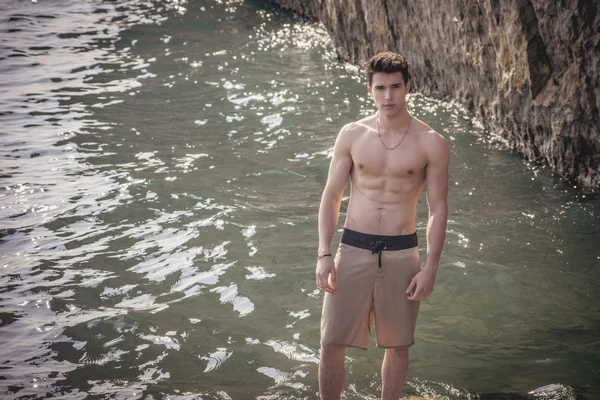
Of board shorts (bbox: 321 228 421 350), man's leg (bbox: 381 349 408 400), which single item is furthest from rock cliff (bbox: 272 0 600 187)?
man's leg (bbox: 381 349 408 400)

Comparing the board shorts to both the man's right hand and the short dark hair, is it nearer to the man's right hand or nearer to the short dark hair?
the man's right hand

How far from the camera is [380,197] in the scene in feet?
14.8

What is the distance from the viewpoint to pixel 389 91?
4391 millimetres

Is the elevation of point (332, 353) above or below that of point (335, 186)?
below

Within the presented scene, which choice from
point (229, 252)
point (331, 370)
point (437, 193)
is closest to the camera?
point (437, 193)

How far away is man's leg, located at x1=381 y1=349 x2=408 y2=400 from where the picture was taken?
4.61m

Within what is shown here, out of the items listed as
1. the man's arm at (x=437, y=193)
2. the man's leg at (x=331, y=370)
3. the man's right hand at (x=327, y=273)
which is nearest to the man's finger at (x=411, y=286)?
the man's arm at (x=437, y=193)

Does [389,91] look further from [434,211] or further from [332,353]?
[332,353]

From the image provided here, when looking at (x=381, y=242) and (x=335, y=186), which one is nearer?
(x=381, y=242)

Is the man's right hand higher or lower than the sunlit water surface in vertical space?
higher

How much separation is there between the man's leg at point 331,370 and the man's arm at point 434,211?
0.60 metres

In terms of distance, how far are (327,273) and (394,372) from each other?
0.81 metres

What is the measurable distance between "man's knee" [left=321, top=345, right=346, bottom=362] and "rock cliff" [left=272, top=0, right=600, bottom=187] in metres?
5.20

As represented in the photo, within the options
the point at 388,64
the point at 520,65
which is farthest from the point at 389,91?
the point at 520,65
